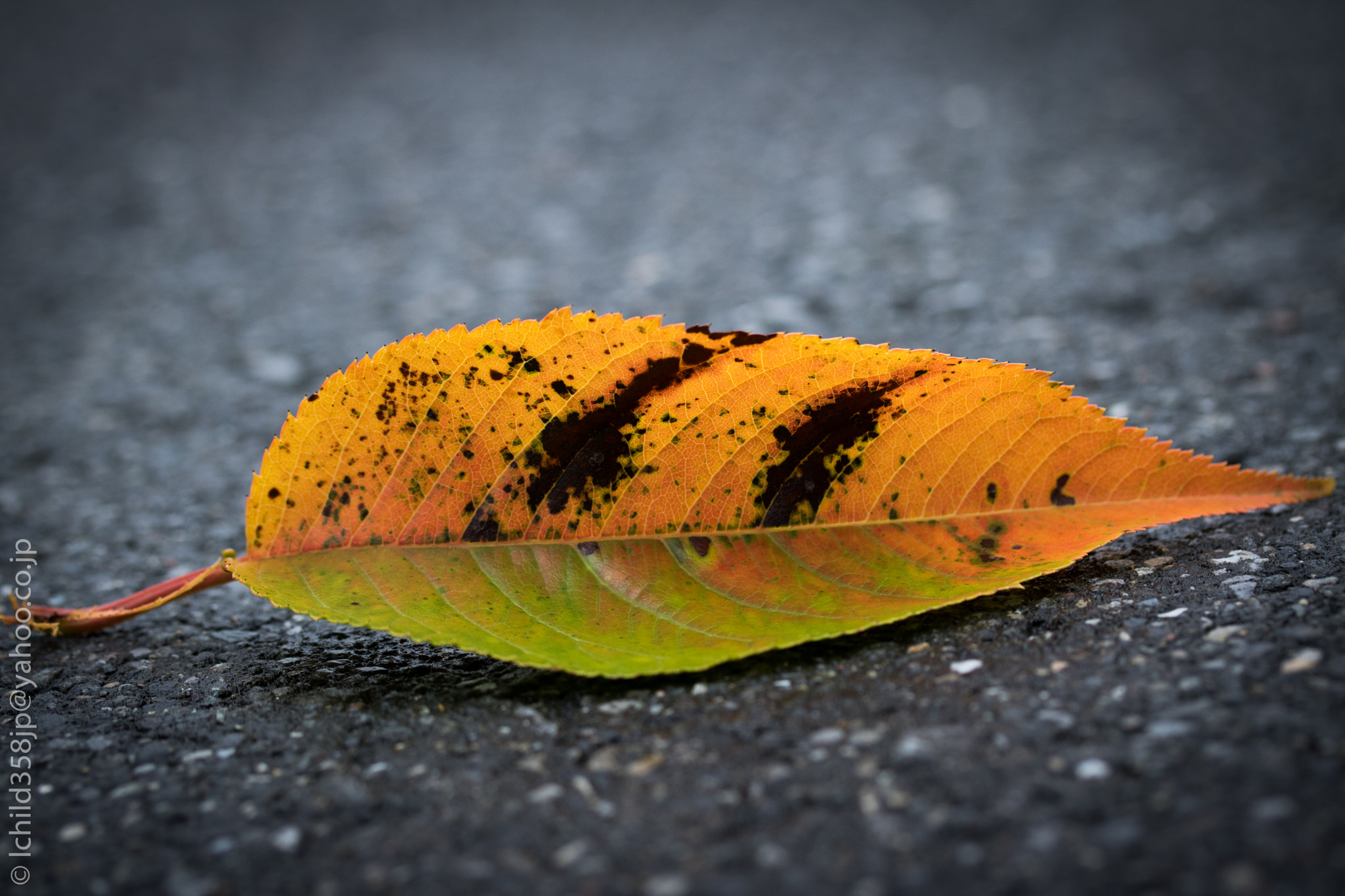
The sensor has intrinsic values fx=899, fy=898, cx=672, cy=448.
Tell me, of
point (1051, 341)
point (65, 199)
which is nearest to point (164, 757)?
point (1051, 341)

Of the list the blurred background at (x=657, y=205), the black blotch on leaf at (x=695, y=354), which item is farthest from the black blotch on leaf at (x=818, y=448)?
the blurred background at (x=657, y=205)

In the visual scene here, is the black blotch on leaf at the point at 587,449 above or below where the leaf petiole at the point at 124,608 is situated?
above

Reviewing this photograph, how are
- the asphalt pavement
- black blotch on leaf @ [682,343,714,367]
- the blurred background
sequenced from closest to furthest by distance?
the asphalt pavement → black blotch on leaf @ [682,343,714,367] → the blurred background

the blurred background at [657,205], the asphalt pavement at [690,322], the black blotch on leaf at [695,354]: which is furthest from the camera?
the blurred background at [657,205]

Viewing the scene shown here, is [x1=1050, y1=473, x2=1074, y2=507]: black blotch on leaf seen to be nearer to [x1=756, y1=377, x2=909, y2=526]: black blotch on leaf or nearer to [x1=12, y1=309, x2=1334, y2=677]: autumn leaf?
[x1=12, y1=309, x2=1334, y2=677]: autumn leaf

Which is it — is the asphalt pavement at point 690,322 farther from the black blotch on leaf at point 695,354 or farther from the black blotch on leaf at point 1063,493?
the black blotch on leaf at point 695,354

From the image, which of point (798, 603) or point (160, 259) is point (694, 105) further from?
point (798, 603)

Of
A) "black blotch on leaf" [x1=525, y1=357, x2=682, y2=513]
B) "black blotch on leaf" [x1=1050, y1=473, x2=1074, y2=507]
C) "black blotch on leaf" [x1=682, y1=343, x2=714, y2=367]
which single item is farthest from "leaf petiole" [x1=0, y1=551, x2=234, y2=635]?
"black blotch on leaf" [x1=1050, y1=473, x2=1074, y2=507]
